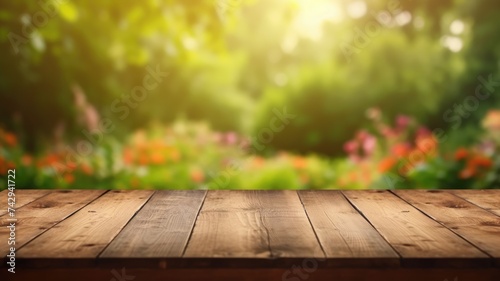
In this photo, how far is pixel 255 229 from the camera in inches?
81.5

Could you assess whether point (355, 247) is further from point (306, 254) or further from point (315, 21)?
point (315, 21)

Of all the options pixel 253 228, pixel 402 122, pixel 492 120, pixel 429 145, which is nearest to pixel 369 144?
pixel 402 122

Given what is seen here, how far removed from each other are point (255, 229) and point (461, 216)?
2.44ft

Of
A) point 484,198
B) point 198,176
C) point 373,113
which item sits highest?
point 373,113

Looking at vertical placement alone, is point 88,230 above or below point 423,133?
below

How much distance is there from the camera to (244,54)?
4496mm
